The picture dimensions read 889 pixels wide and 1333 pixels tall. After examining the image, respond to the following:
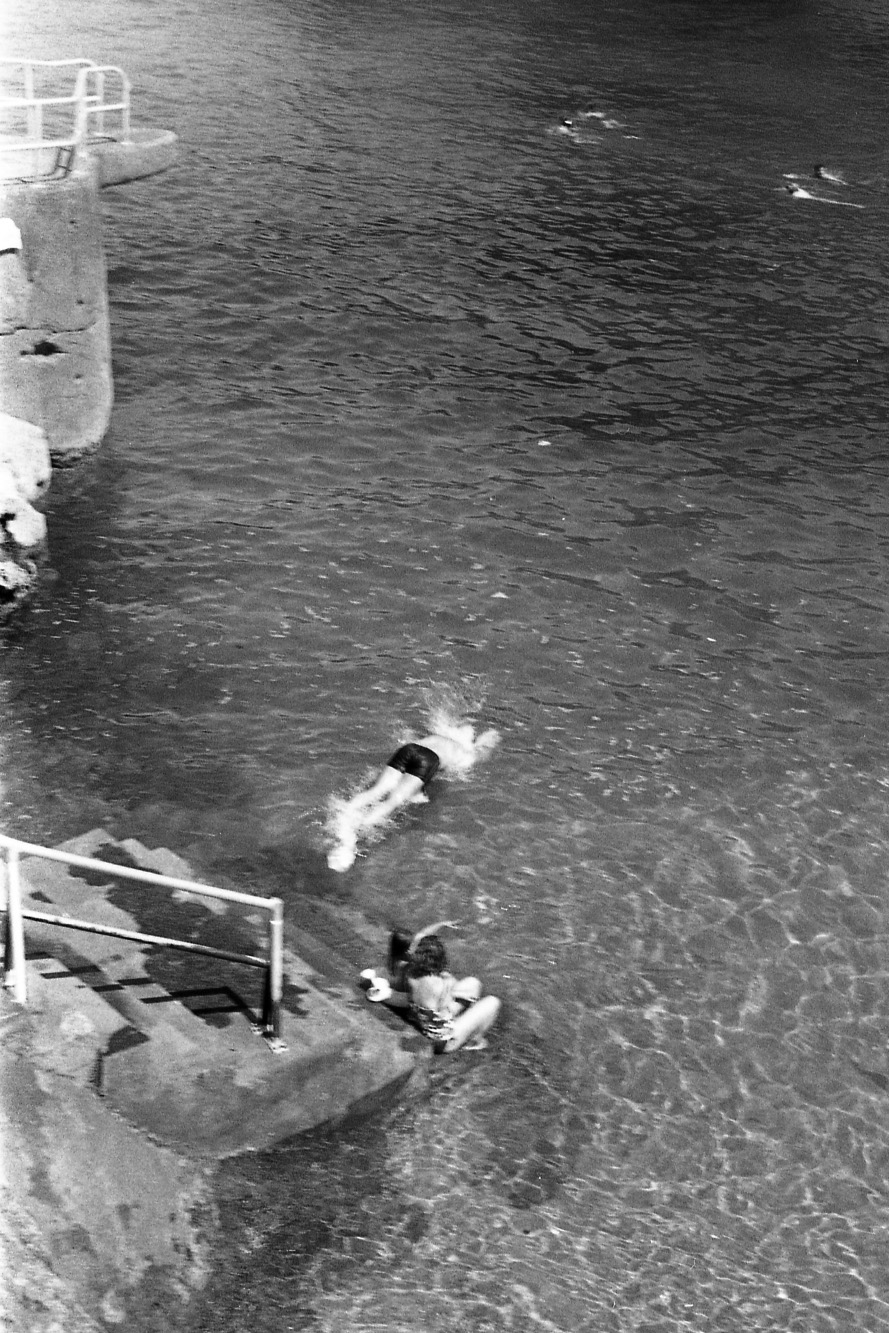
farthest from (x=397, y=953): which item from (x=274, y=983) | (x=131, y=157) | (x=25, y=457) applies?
(x=131, y=157)

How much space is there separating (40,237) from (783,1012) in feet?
48.4

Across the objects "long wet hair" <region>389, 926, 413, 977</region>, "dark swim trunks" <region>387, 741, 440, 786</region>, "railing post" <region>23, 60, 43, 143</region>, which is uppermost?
"railing post" <region>23, 60, 43, 143</region>

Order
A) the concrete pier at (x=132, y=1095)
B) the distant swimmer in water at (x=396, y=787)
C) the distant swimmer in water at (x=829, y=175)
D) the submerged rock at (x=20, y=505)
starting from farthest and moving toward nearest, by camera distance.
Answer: the distant swimmer in water at (x=829, y=175) → the submerged rock at (x=20, y=505) → the distant swimmer in water at (x=396, y=787) → the concrete pier at (x=132, y=1095)

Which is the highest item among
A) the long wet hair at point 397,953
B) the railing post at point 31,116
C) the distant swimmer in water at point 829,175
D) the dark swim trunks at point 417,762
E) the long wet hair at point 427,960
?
the railing post at point 31,116

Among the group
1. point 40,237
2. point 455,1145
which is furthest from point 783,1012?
point 40,237

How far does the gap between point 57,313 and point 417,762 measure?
9849 mm

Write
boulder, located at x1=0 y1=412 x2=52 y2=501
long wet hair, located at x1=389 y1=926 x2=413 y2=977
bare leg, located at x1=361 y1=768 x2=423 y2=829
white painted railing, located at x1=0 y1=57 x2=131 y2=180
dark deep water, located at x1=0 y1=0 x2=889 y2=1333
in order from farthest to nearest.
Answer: white painted railing, located at x1=0 y1=57 x2=131 y2=180
boulder, located at x1=0 y1=412 x2=52 y2=501
bare leg, located at x1=361 y1=768 x2=423 y2=829
long wet hair, located at x1=389 y1=926 x2=413 y2=977
dark deep water, located at x1=0 y1=0 x2=889 y2=1333

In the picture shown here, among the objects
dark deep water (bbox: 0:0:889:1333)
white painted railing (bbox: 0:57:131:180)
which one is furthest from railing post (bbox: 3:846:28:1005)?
white painted railing (bbox: 0:57:131:180)

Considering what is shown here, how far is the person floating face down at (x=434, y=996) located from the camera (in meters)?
12.4

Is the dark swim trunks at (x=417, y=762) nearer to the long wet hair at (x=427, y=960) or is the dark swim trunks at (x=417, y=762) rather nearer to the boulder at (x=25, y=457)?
the long wet hair at (x=427, y=960)

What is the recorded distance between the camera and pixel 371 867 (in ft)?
48.7

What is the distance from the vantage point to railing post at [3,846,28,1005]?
369 inches

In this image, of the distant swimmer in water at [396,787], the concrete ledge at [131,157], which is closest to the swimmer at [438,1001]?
the distant swimmer in water at [396,787]

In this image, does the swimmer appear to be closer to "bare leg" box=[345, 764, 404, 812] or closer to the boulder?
"bare leg" box=[345, 764, 404, 812]
